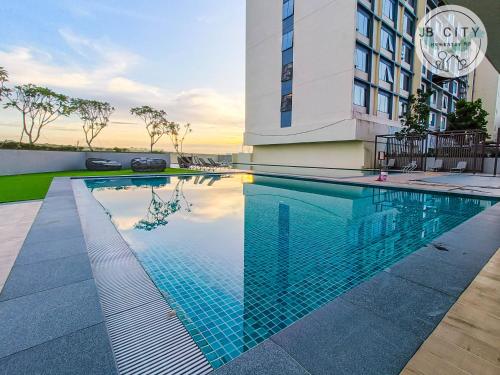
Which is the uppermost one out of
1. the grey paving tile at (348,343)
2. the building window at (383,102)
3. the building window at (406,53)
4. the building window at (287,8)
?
the building window at (287,8)

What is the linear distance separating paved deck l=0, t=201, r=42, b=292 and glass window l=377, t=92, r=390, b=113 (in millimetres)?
18460

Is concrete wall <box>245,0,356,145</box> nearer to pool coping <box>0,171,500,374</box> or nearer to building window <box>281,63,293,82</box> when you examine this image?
building window <box>281,63,293,82</box>

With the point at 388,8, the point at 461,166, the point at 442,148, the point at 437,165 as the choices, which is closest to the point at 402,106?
the point at 442,148

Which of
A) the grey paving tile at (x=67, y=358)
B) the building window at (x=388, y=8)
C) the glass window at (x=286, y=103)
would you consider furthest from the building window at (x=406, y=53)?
the grey paving tile at (x=67, y=358)

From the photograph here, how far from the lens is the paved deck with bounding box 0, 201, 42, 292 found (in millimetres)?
2479

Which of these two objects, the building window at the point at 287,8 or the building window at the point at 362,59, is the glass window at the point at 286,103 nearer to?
the building window at the point at 362,59

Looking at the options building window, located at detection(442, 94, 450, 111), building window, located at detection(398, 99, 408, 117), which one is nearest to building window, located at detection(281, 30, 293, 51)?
building window, located at detection(398, 99, 408, 117)

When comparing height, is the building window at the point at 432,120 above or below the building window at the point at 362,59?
below

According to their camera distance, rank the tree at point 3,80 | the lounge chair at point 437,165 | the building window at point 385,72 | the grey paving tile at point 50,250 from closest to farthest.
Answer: the grey paving tile at point 50,250 < the tree at point 3,80 < the lounge chair at point 437,165 < the building window at point 385,72

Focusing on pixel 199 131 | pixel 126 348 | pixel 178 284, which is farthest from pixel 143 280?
pixel 199 131

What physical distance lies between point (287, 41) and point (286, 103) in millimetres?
4454

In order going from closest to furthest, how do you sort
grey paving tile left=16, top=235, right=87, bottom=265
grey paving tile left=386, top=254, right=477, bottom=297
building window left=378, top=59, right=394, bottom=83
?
grey paving tile left=386, top=254, right=477, bottom=297 < grey paving tile left=16, top=235, right=87, bottom=265 < building window left=378, top=59, right=394, bottom=83

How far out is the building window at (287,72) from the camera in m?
18.1

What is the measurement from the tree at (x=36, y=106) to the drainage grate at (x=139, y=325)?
1633 centimetres
